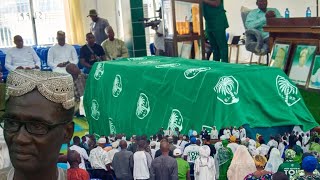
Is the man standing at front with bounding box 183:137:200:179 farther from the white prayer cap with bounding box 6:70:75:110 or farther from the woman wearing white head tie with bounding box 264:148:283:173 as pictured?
the white prayer cap with bounding box 6:70:75:110

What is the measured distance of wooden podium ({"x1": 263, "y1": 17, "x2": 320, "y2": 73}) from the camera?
7.68 m

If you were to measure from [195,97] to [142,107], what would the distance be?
1068 mm

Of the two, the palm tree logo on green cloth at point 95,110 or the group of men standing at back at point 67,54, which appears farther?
the group of men standing at back at point 67,54

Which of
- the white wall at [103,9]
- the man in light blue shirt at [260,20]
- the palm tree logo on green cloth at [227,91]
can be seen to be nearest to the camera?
the palm tree logo on green cloth at [227,91]

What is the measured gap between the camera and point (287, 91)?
649cm

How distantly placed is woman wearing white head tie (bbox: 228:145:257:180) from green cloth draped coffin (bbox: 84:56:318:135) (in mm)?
526

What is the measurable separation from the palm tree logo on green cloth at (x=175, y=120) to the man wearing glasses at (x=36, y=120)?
5.01 meters

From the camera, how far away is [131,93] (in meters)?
7.62

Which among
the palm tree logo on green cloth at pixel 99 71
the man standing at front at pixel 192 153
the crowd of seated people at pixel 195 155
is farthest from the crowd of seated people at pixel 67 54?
the man standing at front at pixel 192 153

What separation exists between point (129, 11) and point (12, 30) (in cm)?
528

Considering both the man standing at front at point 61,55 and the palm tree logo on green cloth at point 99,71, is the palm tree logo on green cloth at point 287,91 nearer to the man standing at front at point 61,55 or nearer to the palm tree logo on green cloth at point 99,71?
the palm tree logo on green cloth at point 99,71

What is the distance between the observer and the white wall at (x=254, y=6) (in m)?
13.0

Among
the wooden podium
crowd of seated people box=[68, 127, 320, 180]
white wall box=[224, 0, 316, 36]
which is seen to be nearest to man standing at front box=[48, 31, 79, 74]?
the wooden podium

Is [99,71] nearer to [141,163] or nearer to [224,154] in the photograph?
[141,163]
